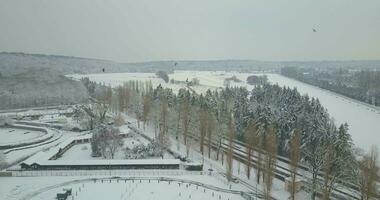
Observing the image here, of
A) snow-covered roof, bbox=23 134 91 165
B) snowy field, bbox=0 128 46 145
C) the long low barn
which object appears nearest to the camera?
the long low barn

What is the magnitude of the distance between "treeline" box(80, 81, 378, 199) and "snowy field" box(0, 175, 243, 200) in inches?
133

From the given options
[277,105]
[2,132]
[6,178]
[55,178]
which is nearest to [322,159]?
[55,178]

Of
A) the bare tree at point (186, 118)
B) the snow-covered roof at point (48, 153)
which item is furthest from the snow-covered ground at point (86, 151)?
the bare tree at point (186, 118)

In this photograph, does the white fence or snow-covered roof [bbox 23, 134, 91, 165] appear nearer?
the white fence

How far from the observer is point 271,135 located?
3134 cm

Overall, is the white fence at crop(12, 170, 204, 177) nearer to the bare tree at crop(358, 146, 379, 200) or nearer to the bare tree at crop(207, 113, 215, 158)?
the bare tree at crop(207, 113, 215, 158)

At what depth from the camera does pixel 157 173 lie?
116 ft

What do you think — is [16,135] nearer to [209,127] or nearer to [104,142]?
[104,142]

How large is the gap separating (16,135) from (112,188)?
29.8 meters

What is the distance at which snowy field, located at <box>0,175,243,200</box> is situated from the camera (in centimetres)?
2936

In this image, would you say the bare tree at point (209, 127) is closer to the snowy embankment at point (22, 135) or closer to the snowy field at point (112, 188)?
the snowy field at point (112, 188)

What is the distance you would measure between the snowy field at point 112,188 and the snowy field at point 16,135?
57.0 ft

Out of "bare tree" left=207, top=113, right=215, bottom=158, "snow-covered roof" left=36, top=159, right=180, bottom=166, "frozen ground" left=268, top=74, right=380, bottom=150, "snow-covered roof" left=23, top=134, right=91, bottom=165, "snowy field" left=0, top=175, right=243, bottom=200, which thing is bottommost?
"snowy field" left=0, top=175, right=243, bottom=200

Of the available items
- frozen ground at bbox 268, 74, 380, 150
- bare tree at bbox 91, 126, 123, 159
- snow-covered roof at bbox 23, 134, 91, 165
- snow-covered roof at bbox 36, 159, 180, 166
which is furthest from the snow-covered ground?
frozen ground at bbox 268, 74, 380, 150
